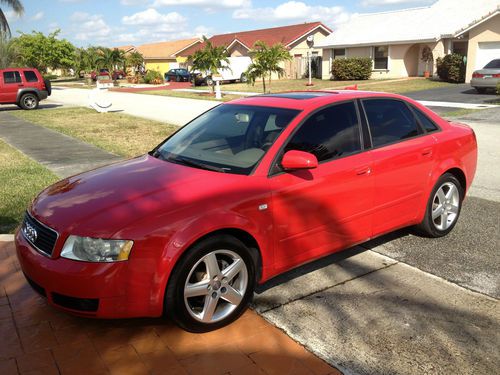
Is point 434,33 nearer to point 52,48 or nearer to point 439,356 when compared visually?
point 439,356

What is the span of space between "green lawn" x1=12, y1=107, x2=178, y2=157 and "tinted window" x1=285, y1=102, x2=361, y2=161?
654 centimetres

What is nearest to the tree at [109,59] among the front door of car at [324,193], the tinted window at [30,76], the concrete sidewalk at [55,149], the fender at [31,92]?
the tinted window at [30,76]

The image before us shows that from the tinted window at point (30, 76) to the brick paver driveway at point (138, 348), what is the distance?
20893 mm

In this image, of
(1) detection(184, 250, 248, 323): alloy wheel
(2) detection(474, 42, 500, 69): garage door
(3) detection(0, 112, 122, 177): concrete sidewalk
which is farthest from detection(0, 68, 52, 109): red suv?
(2) detection(474, 42, 500, 69): garage door

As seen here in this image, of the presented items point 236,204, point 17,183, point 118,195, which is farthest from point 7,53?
point 236,204

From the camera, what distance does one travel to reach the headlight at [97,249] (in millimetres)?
2936

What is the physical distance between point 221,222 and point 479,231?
10.8ft

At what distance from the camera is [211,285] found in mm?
3248

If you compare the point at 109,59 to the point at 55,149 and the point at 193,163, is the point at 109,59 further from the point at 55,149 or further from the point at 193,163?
the point at 193,163

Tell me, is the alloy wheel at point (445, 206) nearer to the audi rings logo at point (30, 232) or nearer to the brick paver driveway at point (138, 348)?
the brick paver driveway at point (138, 348)

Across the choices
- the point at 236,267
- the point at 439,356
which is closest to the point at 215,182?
the point at 236,267

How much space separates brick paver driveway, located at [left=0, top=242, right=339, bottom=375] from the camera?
2.94 meters

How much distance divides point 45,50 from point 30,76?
43.3m

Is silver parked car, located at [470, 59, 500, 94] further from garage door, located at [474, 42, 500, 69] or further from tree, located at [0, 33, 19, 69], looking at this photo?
tree, located at [0, 33, 19, 69]
